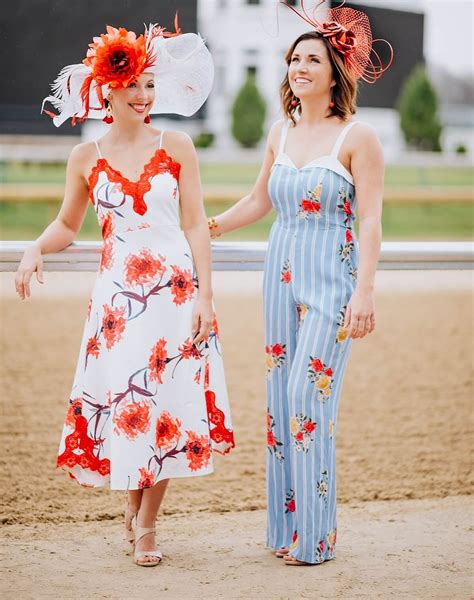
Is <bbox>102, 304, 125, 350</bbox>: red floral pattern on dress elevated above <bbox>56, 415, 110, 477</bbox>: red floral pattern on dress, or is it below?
above

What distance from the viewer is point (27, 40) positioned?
5.79 meters

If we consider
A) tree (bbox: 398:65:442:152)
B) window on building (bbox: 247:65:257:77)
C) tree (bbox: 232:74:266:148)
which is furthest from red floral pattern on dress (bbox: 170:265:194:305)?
window on building (bbox: 247:65:257:77)

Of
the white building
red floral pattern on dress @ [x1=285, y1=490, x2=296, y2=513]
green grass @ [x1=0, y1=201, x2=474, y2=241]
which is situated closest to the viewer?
red floral pattern on dress @ [x1=285, y1=490, x2=296, y2=513]

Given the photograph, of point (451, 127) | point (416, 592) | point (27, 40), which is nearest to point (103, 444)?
point (416, 592)

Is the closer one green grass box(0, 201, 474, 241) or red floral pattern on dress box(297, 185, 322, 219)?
red floral pattern on dress box(297, 185, 322, 219)

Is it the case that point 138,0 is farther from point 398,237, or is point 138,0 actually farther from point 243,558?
point 398,237

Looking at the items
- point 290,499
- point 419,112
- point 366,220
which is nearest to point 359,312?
point 366,220

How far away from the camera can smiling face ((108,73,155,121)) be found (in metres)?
2.77

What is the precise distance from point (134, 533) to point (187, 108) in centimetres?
128

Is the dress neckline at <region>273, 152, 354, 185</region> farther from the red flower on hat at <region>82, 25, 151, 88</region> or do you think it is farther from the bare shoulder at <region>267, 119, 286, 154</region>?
the red flower on hat at <region>82, 25, 151, 88</region>

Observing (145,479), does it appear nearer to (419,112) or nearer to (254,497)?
(254,497)

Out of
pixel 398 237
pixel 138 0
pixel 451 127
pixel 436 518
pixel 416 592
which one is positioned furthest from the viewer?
pixel 451 127

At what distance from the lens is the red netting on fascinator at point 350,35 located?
2863mm

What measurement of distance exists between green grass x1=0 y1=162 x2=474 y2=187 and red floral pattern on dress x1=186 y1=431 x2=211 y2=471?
1657 centimetres
